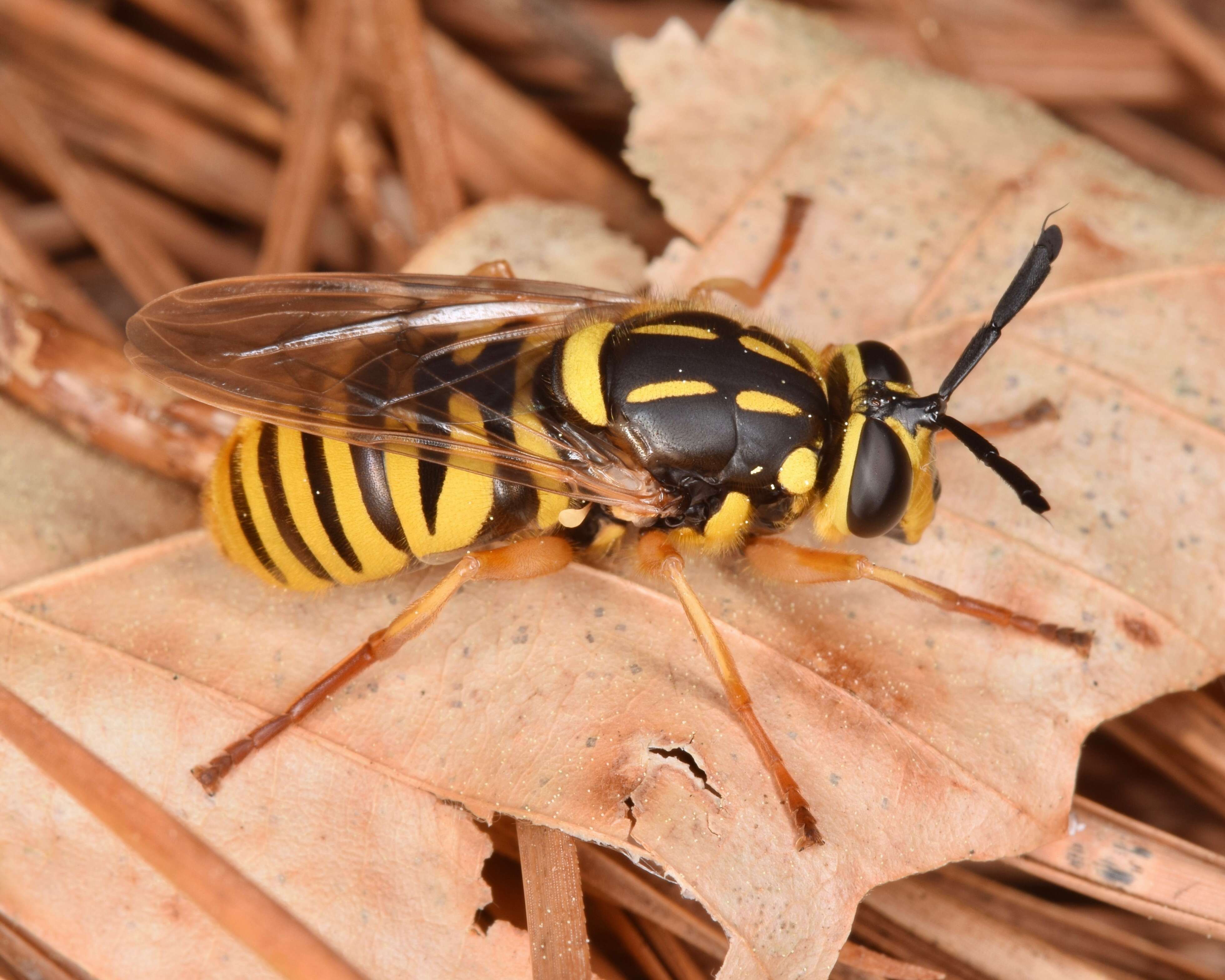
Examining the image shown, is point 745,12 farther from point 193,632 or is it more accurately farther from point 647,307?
point 193,632

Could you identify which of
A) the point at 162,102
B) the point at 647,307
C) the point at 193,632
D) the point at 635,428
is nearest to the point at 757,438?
the point at 635,428

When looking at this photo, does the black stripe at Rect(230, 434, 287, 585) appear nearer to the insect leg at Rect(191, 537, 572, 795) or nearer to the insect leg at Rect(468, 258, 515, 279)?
the insect leg at Rect(191, 537, 572, 795)

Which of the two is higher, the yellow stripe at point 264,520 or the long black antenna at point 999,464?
the long black antenna at point 999,464

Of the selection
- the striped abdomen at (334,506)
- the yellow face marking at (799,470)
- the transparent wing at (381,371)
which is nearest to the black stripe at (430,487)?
the striped abdomen at (334,506)

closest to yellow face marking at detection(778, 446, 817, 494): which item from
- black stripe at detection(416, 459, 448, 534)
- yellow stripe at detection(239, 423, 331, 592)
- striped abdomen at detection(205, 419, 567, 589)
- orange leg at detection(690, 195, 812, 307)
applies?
striped abdomen at detection(205, 419, 567, 589)

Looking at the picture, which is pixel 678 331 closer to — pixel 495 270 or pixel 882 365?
pixel 882 365

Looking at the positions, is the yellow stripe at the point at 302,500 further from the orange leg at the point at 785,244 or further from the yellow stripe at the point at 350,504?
the orange leg at the point at 785,244

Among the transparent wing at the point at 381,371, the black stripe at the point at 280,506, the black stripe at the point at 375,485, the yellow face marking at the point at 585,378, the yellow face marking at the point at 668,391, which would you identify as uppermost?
the yellow face marking at the point at 668,391

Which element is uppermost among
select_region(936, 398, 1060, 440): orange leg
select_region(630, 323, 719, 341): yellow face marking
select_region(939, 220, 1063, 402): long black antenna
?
select_region(939, 220, 1063, 402): long black antenna
